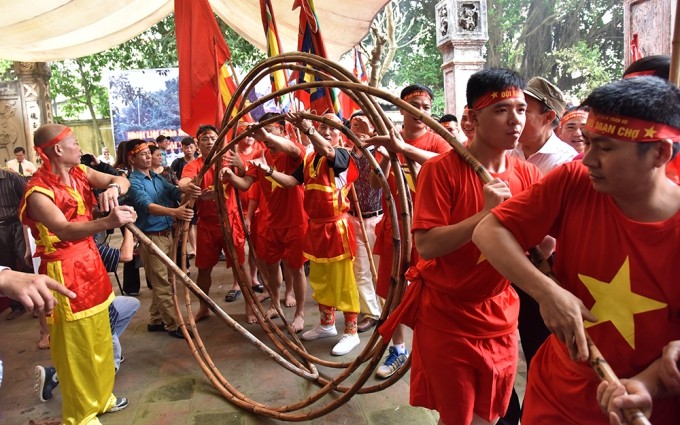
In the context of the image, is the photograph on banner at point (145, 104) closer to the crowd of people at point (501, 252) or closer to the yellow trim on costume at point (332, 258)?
the yellow trim on costume at point (332, 258)

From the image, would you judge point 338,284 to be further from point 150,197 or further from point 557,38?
point 557,38

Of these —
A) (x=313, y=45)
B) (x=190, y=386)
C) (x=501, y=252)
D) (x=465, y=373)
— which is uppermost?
(x=313, y=45)

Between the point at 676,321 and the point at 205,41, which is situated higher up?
the point at 205,41

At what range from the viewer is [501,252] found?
133cm

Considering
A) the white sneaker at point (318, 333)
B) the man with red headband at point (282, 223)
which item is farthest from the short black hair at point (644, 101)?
the white sneaker at point (318, 333)

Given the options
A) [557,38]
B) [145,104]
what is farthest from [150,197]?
[557,38]

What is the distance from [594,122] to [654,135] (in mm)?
138

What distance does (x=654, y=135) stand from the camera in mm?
1106

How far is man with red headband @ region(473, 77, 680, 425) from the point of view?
114 cm

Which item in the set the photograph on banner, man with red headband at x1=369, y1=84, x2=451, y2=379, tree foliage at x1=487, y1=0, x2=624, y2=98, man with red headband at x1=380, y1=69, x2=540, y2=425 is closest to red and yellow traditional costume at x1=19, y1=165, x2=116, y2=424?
man with red headband at x1=369, y1=84, x2=451, y2=379

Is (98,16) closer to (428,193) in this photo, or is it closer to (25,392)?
(25,392)

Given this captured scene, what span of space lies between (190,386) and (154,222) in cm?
164

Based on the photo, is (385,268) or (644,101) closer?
(644,101)

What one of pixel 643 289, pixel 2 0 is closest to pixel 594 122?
pixel 643 289
